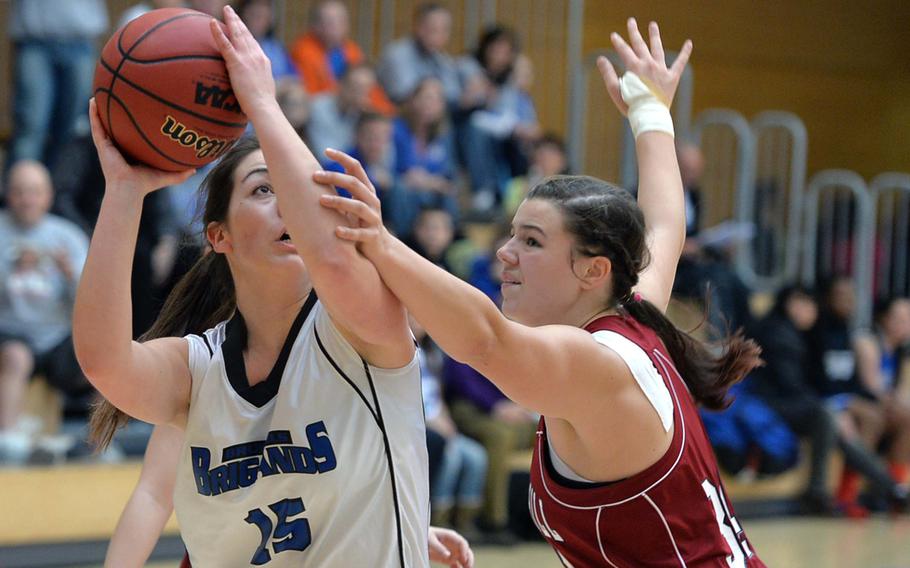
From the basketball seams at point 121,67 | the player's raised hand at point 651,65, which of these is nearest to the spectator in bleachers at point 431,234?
the player's raised hand at point 651,65

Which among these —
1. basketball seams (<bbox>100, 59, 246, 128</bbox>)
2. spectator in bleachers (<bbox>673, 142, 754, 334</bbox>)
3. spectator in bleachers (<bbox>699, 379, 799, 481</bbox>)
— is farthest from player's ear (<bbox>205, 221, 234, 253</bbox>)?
spectator in bleachers (<bbox>673, 142, 754, 334</bbox>)

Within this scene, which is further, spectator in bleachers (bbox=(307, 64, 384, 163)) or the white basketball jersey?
spectator in bleachers (bbox=(307, 64, 384, 163))

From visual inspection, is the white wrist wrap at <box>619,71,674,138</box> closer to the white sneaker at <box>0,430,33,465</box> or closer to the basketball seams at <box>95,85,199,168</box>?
the basketball seams at <box>95,85,199,168</box>

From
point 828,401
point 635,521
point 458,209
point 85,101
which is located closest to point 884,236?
point 828,401

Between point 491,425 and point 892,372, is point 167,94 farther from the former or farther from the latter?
point 892,372

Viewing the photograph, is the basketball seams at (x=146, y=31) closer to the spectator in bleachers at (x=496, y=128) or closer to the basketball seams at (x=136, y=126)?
the basketball seams at (x=136, y=126)

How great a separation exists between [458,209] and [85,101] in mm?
2794

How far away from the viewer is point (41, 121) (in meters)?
6.95

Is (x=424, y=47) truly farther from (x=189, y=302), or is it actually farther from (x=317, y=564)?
(x=317, y=564)

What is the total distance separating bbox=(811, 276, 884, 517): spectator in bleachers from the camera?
9.55m

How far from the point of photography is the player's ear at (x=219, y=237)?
2488 millimetres

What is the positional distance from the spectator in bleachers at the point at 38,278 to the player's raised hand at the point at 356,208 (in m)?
4.56

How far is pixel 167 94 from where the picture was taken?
7.17 ft

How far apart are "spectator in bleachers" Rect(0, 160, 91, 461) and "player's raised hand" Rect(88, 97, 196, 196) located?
4118 mm
